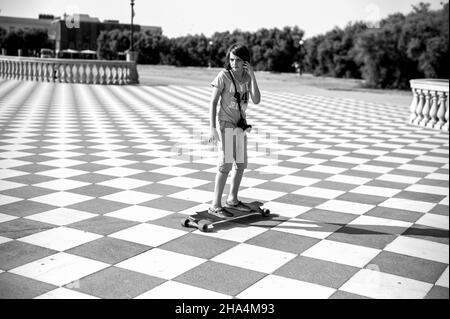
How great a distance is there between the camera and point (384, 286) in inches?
159

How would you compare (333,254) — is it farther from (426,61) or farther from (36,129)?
(426,61)

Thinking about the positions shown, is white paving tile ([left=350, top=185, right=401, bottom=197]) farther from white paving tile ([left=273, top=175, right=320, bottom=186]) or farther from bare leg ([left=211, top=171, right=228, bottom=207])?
bare leg ([left=211, top=171, right=228, bottom=207])

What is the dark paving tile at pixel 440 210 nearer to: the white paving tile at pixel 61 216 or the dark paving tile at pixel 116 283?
the dark paving tile at pixel 116 283

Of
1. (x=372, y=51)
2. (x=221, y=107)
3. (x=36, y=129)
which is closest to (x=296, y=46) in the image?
(x=372, y=51)

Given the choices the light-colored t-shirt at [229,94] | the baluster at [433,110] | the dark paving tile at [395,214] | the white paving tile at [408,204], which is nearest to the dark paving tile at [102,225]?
the light-colored t-shirt at [229,94]

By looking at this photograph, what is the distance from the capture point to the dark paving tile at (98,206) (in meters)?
5.83

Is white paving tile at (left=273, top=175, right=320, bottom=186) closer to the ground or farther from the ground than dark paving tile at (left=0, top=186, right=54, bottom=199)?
farther from the ground

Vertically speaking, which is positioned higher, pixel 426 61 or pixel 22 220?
pixel 426 61

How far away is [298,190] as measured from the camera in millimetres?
7020

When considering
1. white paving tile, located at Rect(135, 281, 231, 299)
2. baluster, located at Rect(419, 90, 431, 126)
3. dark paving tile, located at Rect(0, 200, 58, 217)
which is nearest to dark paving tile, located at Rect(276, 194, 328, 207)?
dark paving tile, located at Rect(0, 200, 58, 217)

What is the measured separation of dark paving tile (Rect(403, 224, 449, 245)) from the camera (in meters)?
5.25

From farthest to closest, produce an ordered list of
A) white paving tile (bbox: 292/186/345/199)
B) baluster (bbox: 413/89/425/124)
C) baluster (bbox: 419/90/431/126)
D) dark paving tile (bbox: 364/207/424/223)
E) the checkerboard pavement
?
1. baluster (bbox: 413/89/425/124)
2. baluster (bbox: 419/90/431/126)
3. white paving tile (bbox: 292/186/345/199)
4. dark paving tile (bbox: 364/207/424/223)
5. the checkerboard pavement

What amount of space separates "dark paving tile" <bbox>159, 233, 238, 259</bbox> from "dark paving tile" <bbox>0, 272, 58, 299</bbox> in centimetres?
117
